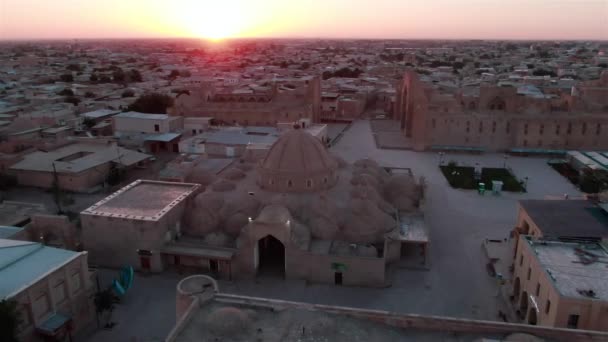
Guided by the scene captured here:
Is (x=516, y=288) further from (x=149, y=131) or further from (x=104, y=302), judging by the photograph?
(x=149, y=131)

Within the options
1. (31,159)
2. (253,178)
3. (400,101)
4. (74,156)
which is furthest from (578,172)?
(31,159)

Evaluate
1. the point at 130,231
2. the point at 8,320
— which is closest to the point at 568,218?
the point at 130,231

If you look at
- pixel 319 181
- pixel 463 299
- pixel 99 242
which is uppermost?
pixel 319 181

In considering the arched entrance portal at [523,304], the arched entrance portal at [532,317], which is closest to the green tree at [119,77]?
the arched entrance portal at [523,304]

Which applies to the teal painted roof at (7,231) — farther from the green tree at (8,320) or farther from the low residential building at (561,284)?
the low residential building at (561,284)

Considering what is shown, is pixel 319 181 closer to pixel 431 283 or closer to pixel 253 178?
pixel 253 178

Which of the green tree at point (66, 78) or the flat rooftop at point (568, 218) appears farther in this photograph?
the green tree at point (66, 78)
